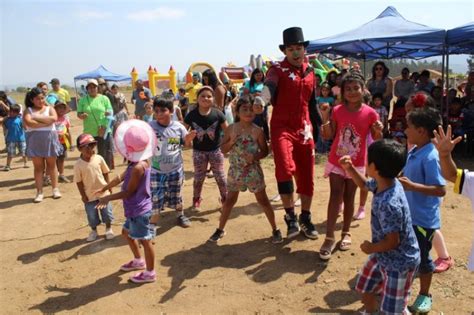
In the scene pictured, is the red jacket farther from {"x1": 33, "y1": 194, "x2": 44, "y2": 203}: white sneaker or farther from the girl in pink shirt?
{"x1": 33, "y1": 194, "x2": 44, "y2": 203}: white sneaker

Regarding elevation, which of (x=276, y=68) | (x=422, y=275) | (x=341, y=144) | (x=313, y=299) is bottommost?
(x=313, y=299)

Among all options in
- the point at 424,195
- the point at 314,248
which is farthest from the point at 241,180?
the point at 424,195

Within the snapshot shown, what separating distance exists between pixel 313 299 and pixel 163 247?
6.15 ft

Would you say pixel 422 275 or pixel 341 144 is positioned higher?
pixel 341 144

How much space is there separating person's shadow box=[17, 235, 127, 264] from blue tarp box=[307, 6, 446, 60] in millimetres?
7600

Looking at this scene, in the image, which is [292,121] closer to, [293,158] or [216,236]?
[293,158]

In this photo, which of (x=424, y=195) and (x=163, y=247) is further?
(x=163, y=247)

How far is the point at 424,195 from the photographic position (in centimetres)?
292

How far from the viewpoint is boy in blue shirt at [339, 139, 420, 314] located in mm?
2439

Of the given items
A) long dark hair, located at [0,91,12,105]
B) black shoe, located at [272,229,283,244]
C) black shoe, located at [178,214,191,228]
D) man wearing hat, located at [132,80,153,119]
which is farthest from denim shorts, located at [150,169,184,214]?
long dark hair, located at [0,91,12,105]

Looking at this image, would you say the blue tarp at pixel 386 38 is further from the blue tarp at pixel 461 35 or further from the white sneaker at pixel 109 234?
the white sneaker at pixel 109 234

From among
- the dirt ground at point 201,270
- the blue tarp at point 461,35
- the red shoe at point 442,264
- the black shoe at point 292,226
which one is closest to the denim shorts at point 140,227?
the dirt ground at point 201,270

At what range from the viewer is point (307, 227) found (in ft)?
14.5

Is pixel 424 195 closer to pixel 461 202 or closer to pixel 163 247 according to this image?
pixel 163 247
